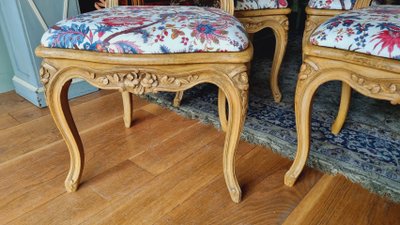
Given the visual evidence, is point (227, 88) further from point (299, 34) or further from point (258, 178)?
point (299, 34)

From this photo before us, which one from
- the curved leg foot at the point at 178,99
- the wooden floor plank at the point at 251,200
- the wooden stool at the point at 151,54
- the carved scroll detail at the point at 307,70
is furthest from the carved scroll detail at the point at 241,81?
the curved leg foot at the point at 178,99

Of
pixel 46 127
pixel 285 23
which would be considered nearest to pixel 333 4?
pixel 285 23

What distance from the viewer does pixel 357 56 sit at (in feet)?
2.23

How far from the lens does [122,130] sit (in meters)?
1.25

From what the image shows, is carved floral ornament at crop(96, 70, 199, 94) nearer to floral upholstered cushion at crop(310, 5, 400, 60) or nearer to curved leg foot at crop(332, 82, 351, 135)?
floral upholstered cushion at crop(310, 5, 400, 60)

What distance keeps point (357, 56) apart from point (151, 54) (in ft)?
1.53

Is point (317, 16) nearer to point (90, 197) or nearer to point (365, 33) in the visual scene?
point (365, 33)

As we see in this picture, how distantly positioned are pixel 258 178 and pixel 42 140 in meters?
0.85

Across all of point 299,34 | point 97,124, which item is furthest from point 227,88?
point 299,34

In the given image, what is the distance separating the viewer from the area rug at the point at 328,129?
96 cm

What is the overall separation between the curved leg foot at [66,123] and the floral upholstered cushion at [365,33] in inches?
26.1

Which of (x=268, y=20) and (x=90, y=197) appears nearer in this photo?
(x=90, y=197)

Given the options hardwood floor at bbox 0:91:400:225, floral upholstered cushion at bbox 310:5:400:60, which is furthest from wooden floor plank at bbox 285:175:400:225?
floral upholstered cushion at bbox 310:5:400:60

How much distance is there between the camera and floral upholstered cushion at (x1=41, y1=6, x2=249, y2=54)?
0.67m
